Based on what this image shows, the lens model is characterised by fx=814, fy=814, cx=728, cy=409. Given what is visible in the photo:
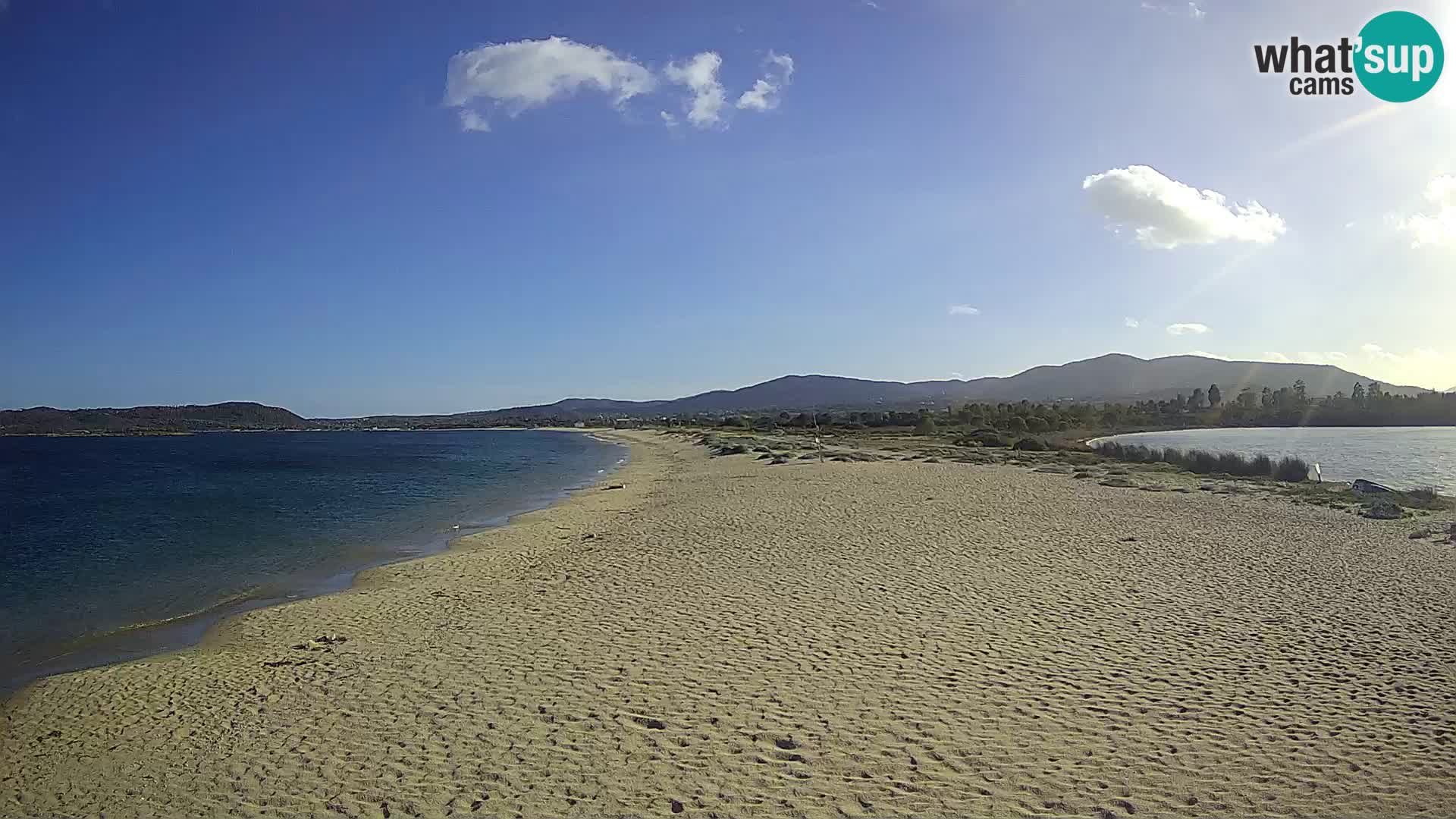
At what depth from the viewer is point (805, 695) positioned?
7109 millimetres

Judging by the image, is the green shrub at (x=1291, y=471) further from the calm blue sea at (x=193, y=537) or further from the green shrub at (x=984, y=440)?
the calm blue sea at (x=193, y=537)

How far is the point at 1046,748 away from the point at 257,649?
902 centimetres

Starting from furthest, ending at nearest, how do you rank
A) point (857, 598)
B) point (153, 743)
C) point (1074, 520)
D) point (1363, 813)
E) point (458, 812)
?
1. point (1074, 520)
2. point (857, 598)
3. point (153, 743)
4. point (458, 812)
5. point (1363, 813)

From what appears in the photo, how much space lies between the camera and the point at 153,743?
7062 millimetres

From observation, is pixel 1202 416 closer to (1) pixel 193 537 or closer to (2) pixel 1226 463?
(2) pixel 1226 463

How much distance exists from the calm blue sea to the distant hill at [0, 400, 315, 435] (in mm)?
138049

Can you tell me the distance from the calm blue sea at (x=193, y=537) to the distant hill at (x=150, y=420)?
5435 inches

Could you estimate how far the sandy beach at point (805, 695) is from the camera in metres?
5.48

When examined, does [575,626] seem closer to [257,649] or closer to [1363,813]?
[257,649]

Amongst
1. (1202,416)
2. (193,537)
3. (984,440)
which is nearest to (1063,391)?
(1202,416)

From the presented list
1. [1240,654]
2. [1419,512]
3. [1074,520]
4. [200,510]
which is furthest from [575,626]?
[200,510]

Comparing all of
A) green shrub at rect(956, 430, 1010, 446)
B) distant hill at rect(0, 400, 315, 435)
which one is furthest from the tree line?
distant hill at rect(0, 400, 315, 435)

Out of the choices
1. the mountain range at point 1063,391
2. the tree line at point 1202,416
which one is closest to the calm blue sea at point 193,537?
the tree line at point 1202,416

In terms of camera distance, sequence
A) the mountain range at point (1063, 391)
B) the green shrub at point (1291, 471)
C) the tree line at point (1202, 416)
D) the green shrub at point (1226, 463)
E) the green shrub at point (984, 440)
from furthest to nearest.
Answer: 1. the mountain range at point (1063, 391)
2. the tree line at point (1202, 416)
3. the green shrub at point (984, 440)
4. the green shrub at point (1226, 463)
5. the green shrub at point (1291, 471)
